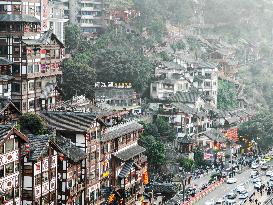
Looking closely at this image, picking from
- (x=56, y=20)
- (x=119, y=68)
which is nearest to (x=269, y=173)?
(x=119, y=68)

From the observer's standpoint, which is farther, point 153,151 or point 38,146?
point 153,151

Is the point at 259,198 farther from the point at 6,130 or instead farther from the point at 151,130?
the point at 6,130

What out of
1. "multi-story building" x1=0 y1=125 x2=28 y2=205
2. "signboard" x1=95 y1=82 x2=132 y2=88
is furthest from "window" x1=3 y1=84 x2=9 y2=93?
"signboard" x1=95 y1=82 x2=132 y2=88

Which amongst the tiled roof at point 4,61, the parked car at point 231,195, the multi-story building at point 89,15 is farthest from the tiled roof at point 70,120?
the multi-story building at point 89,15

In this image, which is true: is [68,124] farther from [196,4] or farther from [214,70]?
[196,4]

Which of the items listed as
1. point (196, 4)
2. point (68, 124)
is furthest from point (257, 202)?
point (196, 4)
